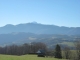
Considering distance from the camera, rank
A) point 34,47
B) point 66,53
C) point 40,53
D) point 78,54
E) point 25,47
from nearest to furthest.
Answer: point 78,54, point 40,53, point 66,53, point 34,47, point 25,47

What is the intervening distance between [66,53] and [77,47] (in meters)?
12.3

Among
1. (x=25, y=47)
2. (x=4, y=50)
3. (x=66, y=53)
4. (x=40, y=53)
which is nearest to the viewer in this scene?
(x=40, y=53)

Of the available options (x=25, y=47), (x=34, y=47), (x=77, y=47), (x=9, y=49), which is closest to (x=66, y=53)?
(x=77, y=47)

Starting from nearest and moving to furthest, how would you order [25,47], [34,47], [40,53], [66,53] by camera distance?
[40,53]
[66,53]
[34,47]
[25,47]

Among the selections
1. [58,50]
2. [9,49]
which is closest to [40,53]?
[58,50]

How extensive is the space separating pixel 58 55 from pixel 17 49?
87954 millimetres

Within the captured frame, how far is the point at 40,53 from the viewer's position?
269 feet

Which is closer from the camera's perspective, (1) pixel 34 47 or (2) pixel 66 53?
(2) pixel 66 53

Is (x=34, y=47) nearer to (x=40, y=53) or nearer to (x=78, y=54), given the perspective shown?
(x=40, y=53)

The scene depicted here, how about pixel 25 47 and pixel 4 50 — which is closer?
pixel 25 47

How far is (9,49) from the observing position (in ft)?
544

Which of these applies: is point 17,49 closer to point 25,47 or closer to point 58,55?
point 25,47

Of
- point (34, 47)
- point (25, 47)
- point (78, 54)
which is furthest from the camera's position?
point (25, 47)

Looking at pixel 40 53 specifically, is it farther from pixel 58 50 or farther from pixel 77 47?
pixel 77 47
